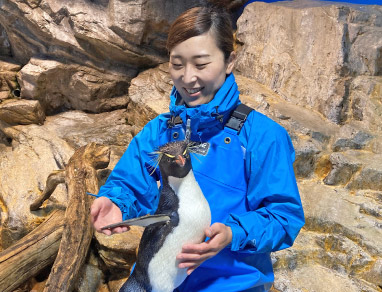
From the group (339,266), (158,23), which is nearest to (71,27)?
(158,23)

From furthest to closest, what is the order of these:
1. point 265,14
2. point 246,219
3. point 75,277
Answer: point 265,14 → point 75,277 → point 246,219

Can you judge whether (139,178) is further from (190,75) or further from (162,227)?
(190,75)

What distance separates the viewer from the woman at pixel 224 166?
1.42 m

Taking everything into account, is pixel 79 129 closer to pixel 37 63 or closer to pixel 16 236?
pixel 37 63

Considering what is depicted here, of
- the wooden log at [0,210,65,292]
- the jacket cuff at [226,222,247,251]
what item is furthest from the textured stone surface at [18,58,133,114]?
the jacket cuff at [226,222,247,251]

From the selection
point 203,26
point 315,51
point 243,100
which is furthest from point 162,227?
point 315,51

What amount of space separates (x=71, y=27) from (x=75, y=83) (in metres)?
0.72

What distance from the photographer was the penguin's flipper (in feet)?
4.30

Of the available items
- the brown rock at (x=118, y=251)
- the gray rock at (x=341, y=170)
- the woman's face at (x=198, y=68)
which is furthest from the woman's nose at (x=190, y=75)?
the gray rock at (x=341, y=170)

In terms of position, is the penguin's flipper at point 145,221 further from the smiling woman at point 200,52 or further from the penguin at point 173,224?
the smiling woman at point 200,52

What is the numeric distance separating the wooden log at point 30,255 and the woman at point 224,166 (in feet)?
5.47

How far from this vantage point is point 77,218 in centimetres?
314

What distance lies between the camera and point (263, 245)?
1.37m

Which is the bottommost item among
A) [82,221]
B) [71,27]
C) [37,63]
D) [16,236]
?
[16,236]
